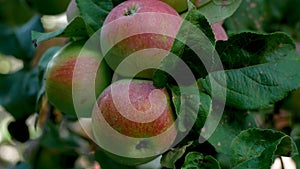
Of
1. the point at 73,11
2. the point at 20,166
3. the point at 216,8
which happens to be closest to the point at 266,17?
the point at 216,8

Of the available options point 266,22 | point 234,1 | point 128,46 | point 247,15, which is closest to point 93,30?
point 128,46

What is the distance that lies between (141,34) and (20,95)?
53 centimetres

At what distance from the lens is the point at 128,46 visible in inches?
28.0

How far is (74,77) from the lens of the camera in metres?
0.77

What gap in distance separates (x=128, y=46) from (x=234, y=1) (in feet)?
0.74

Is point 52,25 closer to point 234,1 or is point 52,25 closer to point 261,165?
point 234,1

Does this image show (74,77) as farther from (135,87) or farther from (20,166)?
(20,166)

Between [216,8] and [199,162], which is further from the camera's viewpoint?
[216,8]

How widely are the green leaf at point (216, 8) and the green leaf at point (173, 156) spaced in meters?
0.21

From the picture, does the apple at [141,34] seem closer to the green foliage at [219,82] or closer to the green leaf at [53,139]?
the green foliage at [219,82]

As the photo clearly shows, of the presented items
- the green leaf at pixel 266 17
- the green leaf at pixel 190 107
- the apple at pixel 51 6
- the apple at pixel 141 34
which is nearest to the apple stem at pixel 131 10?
the apple at pixel 141 34

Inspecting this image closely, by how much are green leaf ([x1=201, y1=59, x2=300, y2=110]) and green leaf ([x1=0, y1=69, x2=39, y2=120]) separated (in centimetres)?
49

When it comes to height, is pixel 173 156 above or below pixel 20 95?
above

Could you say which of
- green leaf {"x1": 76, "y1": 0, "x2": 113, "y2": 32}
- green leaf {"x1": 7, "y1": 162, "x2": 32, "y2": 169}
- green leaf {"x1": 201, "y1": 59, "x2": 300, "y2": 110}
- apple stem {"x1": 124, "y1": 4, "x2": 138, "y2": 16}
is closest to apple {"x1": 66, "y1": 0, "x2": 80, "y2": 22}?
green leaf {"x1": 76, "y1": 0, "x2": 113, "y2": 32}
